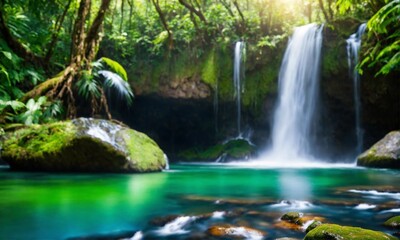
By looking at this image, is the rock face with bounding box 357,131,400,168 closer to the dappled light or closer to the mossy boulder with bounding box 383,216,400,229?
the dappled light

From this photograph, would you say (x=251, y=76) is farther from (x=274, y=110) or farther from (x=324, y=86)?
(x=324, y=86)

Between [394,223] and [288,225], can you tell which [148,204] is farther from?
[394,223]

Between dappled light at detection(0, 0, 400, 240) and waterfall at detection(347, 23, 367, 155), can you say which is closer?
dappled light at detection(0, 0, 400, 240)

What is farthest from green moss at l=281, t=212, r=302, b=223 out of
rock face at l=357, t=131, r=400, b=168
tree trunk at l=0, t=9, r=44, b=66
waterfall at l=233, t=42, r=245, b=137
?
waterfall at l=233, t=42, r=245, b=137

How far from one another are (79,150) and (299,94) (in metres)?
8.61

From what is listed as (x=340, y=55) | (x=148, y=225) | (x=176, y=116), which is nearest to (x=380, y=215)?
(x=148, y=225)

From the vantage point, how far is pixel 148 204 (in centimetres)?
416

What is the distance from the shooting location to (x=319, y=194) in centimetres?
476

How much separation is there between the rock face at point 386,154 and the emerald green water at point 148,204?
348 cm

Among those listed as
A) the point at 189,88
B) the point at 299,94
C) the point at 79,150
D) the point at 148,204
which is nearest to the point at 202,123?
the point at 189,88

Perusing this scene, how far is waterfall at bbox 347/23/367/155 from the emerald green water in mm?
7249

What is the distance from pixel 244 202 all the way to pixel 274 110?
1063 cm

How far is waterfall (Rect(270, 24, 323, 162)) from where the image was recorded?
1326cm

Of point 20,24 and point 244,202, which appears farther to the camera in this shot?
point 20,24
